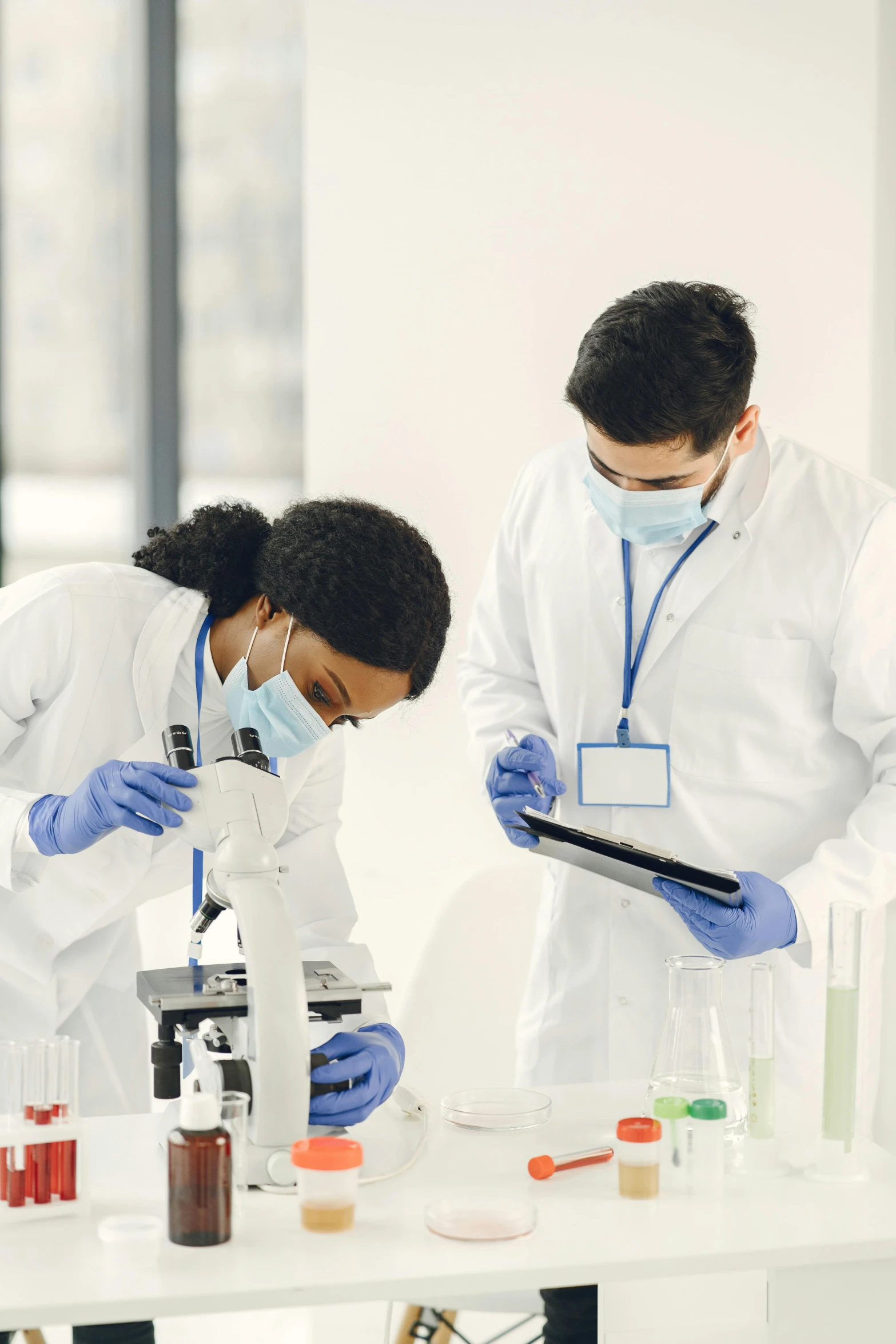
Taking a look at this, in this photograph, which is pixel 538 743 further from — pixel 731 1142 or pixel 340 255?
pixel 340 255

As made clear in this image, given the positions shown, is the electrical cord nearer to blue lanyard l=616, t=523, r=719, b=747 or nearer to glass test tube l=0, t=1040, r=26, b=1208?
glass test tube l=0, t=1040, r=26, b=1208

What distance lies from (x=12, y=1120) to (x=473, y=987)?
114 cm

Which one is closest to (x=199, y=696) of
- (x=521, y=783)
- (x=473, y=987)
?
(x=521, y=783)

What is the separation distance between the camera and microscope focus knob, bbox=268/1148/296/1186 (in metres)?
1.32

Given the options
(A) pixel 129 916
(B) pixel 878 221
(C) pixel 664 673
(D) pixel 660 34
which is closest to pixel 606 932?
(C) pixel 664 673

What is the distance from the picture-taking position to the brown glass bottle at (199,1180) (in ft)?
3.95

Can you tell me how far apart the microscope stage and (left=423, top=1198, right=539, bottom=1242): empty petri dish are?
0.79 ft

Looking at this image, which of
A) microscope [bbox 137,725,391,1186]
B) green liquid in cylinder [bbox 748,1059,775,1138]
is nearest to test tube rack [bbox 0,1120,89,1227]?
microscope [bbox 137,725,391,1186]

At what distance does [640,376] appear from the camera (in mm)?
1727

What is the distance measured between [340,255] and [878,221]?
122 centimetres

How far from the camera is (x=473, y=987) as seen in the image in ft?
7.63

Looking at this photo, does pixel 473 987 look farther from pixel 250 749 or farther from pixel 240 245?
pixel 240 245

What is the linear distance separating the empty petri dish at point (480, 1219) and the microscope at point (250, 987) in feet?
0.55

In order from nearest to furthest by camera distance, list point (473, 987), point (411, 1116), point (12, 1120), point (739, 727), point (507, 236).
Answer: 1. point (12, 1120)
2. point (411, 1116)
3. point (739, 727)
4. point (473, 987)
5. point (507, 236)
